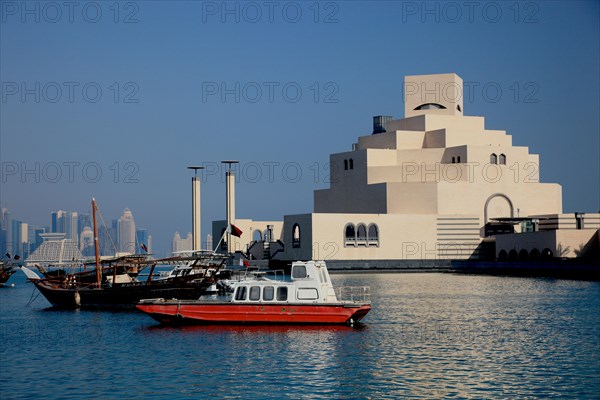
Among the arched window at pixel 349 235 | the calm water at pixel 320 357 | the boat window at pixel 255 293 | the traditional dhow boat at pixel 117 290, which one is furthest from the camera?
the arched window at pixel 349 235

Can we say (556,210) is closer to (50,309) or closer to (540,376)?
(50,309)

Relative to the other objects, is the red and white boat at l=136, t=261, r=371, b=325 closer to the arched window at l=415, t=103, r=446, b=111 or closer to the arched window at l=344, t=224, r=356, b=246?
the arched window at l=344, t=224, r=356, b=246

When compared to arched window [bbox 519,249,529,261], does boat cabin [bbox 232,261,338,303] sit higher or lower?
lower

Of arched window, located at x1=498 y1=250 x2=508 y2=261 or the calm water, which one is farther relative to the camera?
arched window, located at x1=498 y1=250 x2=508 y2=261

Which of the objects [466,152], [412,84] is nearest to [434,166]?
[466,152]

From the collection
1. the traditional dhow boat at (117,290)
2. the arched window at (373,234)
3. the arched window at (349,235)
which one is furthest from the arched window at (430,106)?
the traditional dhow boat at (117,290)

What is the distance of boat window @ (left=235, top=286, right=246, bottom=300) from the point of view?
127 feet

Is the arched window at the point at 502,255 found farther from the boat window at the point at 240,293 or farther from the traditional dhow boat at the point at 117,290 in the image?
the boat window at the point at 240,293

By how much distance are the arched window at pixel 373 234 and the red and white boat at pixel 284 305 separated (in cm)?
5849

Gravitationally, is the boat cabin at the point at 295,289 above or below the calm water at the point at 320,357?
above

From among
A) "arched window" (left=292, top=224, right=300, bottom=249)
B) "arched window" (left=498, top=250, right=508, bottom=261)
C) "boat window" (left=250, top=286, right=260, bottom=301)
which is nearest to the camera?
"boat window" (left=250, top=286, right=260, bottom=301)

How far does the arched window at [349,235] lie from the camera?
318 feet

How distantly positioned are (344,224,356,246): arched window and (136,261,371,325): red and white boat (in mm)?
58034

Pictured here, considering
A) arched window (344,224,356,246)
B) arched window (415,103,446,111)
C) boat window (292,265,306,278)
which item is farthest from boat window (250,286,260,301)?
arched window (415,103,446,111)
